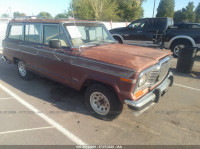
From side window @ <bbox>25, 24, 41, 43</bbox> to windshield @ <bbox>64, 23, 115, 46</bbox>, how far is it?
4.11 ft

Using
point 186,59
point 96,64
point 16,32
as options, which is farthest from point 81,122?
point 186,59

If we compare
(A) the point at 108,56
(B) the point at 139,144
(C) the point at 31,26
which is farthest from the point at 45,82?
(B) the point at 139,144

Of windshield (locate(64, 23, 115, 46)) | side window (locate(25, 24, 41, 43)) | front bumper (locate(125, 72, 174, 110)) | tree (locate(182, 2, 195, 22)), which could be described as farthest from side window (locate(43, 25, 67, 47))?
tree (locate(182, 2, 195, 22))

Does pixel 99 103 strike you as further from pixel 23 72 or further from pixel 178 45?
pixel 178 45

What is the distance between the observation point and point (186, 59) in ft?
20.3

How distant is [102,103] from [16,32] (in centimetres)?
414

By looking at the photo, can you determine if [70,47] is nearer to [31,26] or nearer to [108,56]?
[108,56]

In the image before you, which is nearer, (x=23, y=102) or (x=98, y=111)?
(x=98, y=111)

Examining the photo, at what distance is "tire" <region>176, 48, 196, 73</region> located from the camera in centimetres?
614

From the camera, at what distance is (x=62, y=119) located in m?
3.35

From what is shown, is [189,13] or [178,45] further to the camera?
[189,13]

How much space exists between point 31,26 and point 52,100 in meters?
2.37

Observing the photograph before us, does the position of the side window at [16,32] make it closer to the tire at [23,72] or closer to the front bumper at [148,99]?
the tire at [23,72]

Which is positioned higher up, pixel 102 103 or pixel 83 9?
pixel 83 9
